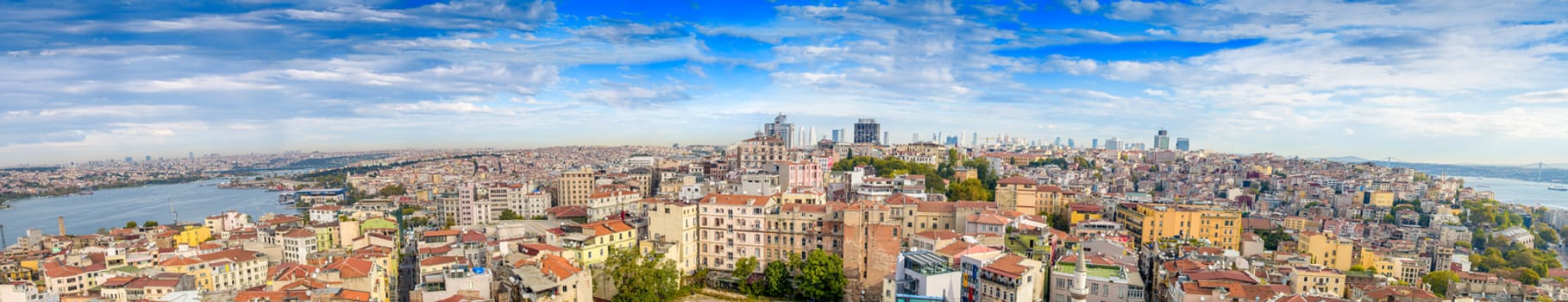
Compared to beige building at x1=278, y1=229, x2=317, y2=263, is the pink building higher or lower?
higher

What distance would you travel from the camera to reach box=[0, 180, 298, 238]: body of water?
40.6 meters

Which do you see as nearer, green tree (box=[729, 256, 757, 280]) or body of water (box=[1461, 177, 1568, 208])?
green tree (box=[729, 256, 757, 280])

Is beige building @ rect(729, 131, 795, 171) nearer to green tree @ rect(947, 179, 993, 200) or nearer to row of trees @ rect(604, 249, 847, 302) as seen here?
green tree @ rect(947, 179, 993, 200)

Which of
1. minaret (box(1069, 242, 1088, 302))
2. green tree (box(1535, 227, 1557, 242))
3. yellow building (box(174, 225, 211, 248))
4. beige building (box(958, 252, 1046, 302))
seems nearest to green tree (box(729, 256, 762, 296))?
beige building (box(958, 252, 1046, 302))

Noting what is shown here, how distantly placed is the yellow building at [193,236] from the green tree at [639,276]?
15702mm

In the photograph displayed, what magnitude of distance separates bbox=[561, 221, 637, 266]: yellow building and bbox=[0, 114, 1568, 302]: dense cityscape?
0.23 feet

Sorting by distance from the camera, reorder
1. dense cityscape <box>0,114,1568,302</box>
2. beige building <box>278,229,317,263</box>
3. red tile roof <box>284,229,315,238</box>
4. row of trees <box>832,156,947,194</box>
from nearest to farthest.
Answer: dense cityscape <box>0,114,1568,302</box> → beige building <box>278,229,317,263</box> → red tile roof <box>284,229,315,238</box> → row of trees <box>832,156,947,194</box>

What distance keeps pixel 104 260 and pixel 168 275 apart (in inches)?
183

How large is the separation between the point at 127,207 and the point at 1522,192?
327 feet

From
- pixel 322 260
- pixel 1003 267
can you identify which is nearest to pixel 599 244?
pixel 322 260

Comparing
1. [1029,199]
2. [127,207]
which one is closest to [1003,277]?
[1029,199]

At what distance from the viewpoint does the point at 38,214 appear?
45.1m

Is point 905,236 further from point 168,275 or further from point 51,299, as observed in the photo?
point 51,299

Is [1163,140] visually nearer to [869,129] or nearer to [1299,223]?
[869,129]
